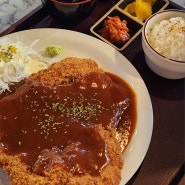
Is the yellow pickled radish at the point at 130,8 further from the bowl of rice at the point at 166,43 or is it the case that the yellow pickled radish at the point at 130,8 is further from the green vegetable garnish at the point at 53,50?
the green vegetable garnish at the point at 53,50

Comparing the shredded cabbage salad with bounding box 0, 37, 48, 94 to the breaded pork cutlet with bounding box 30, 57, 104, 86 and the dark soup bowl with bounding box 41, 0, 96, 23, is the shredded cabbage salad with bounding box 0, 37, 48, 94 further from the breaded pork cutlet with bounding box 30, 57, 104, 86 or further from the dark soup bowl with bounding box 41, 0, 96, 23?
the dark soup bowl with bounding box 41, 0, 96, 23

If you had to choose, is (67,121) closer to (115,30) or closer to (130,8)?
(115,30)

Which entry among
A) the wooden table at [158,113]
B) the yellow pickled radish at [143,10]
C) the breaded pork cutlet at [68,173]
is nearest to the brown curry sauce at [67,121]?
the breaded pork cutlet at [68,173]

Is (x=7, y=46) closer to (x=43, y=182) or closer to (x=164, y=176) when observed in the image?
(x=43, y=182)

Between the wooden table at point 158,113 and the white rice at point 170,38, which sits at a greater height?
the white rice at point 170,38

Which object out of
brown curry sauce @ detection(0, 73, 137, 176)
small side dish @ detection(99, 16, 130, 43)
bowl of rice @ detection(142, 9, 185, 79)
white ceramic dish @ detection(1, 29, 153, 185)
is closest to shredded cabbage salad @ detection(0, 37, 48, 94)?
white ceramic dish @ detection(1, 29, 153, 185)

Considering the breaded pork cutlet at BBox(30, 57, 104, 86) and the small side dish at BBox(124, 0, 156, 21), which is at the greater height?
the small side dish at BBox(124, 0, 156, 21)
